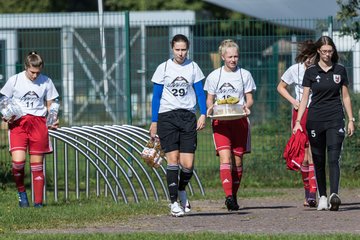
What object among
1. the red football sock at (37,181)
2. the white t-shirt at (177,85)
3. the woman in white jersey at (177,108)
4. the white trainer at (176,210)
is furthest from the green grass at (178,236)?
the red football sock at (37,181)

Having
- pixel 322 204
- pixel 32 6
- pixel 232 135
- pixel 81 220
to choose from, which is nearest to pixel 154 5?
pixel 32 6

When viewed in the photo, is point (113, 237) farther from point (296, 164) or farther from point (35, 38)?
point (35, 38)

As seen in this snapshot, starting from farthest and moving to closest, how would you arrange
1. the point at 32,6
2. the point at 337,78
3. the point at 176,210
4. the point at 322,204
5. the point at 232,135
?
1. the point at 32,6
2. the point at 232,135
3. the point at 322,204
4. the point at 337,78
5. the point at 176,210

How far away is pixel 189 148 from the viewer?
43.1ft

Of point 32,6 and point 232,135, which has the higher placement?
point 32,6

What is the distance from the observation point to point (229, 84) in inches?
540

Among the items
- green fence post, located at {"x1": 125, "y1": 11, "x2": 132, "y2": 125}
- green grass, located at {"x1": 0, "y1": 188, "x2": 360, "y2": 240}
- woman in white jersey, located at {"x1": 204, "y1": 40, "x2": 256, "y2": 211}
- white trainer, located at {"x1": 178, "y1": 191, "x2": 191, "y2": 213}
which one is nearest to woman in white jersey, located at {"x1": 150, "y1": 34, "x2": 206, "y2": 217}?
white trainer, located at {"x1": 178, "y1": 191, "x2": 191, "y2": 213}

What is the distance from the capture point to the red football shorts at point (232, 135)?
1375cm

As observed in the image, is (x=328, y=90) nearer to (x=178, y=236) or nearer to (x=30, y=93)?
(x=178, y=236)

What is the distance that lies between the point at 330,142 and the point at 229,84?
131cm

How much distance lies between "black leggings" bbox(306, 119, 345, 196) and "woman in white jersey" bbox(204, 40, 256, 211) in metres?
0.78

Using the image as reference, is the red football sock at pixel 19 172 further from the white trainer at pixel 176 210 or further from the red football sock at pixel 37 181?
the white trainer at pixel 176 210

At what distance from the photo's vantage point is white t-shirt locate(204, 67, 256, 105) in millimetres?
13711

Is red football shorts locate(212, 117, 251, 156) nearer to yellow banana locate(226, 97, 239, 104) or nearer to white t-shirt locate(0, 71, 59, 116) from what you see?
yellow banana locate(226, 97, 239, 104)
